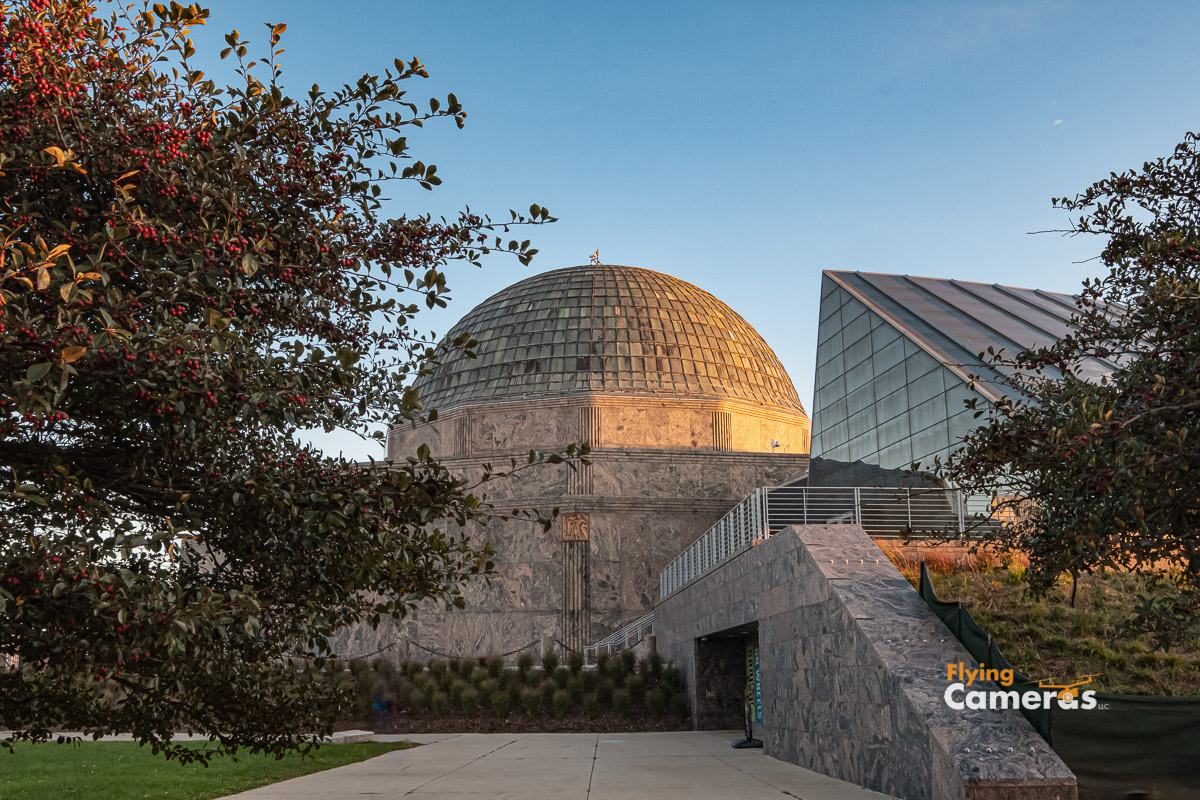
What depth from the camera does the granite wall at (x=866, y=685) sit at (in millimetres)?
6176

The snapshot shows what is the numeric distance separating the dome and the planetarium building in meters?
0.06

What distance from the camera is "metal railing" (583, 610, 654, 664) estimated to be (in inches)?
802

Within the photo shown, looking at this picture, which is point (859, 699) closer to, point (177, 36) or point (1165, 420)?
point (1165, 420)

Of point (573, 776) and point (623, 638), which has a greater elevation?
point (623, 638)

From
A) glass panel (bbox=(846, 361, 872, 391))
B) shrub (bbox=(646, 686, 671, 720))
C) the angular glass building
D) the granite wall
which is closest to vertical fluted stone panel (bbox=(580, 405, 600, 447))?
the angular glass building

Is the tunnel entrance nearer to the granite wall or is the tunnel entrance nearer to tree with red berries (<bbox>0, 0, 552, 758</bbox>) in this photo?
the granite wall

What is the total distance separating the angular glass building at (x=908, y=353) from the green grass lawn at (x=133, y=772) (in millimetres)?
9689

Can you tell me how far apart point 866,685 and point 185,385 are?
19.5ft

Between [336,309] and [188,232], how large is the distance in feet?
3.28

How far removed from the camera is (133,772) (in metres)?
10.3

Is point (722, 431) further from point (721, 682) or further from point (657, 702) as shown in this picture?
point (721, 682)

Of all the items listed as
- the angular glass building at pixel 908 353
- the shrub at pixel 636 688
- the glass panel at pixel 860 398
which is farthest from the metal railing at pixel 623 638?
the glass panel at pixel 860 398

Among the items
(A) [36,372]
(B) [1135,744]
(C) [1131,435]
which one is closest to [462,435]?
(B) [1135,744]

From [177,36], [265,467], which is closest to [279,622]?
[265,467]
